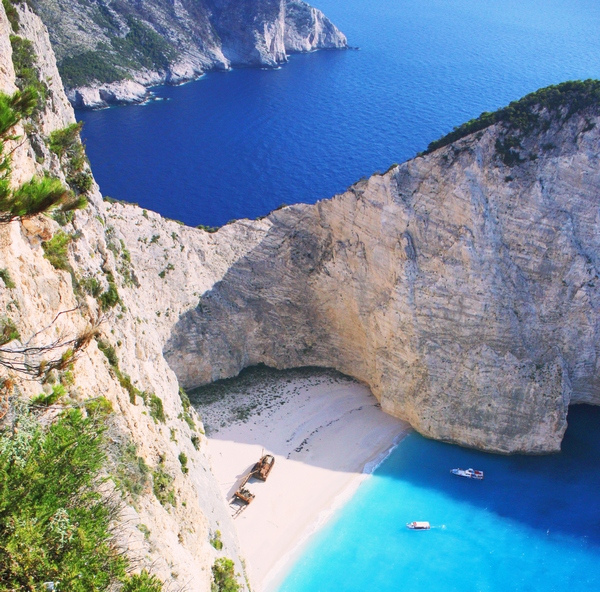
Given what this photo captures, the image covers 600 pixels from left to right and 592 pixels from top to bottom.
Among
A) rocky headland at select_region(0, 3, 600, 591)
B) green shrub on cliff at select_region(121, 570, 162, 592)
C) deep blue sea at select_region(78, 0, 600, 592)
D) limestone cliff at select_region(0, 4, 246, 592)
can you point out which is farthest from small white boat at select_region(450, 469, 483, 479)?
green shrub on cliff at select_region(121, 570, 162, 592)

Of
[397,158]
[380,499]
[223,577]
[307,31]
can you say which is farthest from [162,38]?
[223,577]

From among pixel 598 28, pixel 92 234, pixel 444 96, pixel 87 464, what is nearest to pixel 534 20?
pixel 598 28

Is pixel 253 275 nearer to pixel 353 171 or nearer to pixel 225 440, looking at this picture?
pixel 225 440

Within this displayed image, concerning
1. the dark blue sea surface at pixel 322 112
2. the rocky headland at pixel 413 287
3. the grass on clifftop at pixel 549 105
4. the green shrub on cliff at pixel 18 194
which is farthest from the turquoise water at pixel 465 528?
the dark blue sea surface at pixel 322 112

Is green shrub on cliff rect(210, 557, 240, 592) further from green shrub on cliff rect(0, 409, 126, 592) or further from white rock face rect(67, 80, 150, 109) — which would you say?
white rock face rect(67, 80, 150, 109)

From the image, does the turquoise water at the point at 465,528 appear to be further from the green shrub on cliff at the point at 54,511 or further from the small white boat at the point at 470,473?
the green shrub on cliff at the point at 54,511

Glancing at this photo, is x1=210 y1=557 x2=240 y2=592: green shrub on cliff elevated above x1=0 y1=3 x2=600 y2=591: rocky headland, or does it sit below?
below

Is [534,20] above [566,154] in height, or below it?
above
